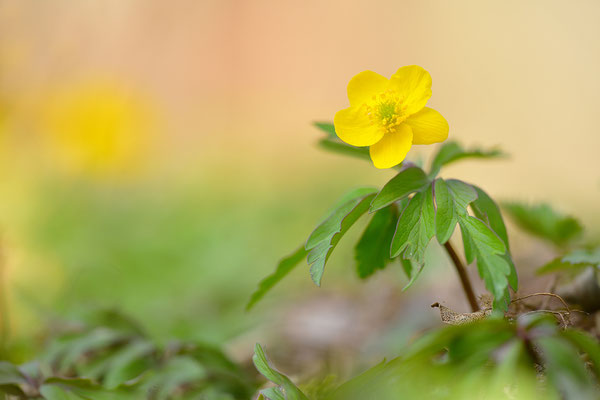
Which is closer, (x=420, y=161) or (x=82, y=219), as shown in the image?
(x=420, y=161)

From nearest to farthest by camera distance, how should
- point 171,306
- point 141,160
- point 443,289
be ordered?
point 443,289, point 171,306, point 141,160

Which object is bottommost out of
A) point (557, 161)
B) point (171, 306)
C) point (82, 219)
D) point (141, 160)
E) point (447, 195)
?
point (557, 161)

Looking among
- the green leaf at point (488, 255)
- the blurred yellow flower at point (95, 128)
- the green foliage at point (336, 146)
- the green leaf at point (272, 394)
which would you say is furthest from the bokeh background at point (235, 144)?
the green leaf at point (272, 394)

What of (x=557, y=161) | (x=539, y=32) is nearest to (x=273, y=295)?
(x=557, y=161)

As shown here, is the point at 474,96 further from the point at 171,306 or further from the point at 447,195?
the point at 447,195

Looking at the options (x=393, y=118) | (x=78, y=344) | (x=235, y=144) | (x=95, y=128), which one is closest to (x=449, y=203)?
(x=393, y=118)

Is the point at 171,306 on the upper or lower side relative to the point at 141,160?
lower
